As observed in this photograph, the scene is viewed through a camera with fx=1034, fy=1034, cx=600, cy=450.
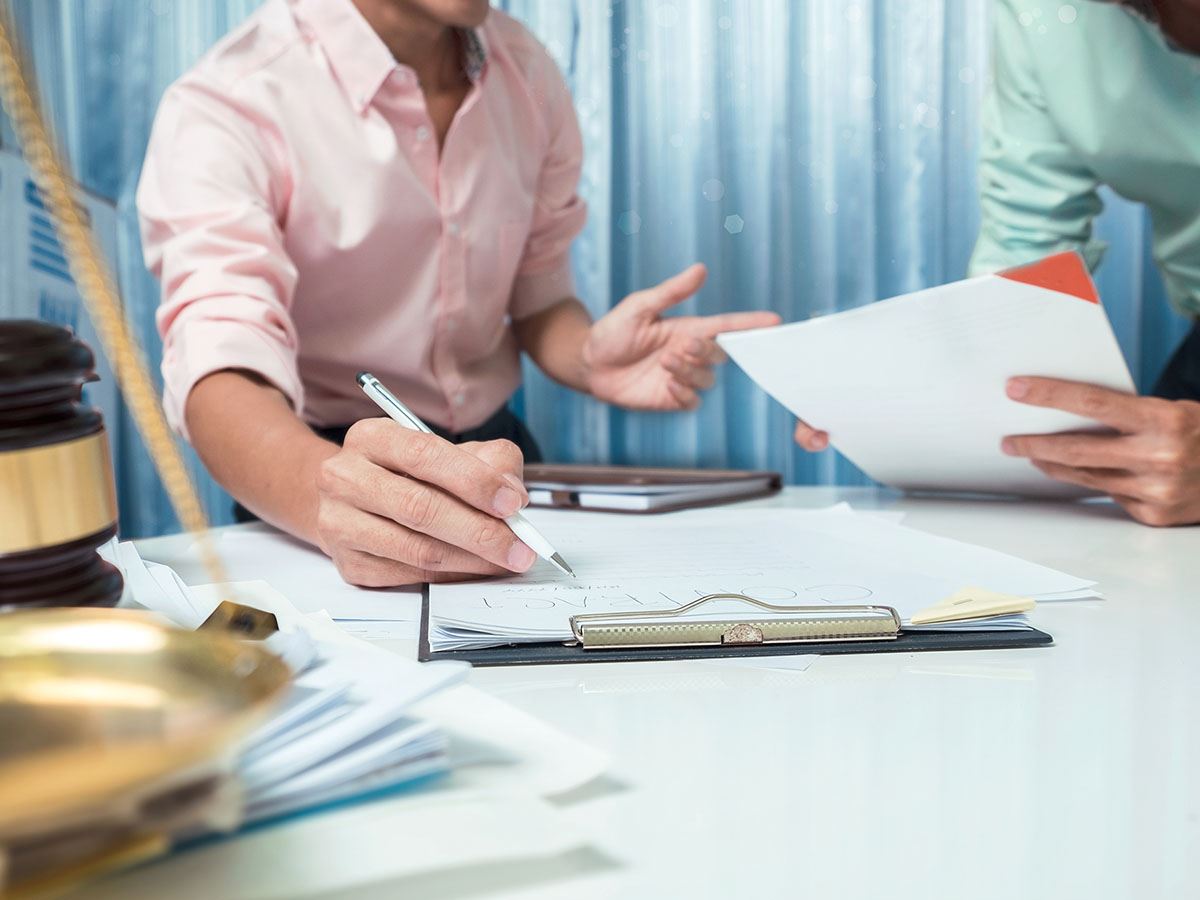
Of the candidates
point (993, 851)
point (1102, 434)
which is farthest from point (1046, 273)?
point (993, 851)

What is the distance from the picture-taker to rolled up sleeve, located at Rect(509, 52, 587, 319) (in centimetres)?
133

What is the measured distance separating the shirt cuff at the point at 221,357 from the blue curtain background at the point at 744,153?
2.57ft

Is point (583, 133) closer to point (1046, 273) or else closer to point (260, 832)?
point (1046, 273)

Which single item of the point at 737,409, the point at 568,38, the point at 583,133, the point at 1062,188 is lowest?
the point at 737,409

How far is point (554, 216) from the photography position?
53.4 inches

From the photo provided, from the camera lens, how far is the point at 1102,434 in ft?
2.70

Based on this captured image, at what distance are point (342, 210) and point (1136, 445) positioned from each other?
765mm

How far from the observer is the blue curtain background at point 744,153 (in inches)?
59.3

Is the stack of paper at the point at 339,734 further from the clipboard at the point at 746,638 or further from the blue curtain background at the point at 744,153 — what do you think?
the blue curtain background at the point at 744,153

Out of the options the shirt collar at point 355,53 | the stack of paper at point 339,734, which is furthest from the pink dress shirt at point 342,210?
the stack of paper at point 339,734

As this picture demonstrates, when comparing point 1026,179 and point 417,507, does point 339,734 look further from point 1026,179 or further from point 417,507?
point 1026,179

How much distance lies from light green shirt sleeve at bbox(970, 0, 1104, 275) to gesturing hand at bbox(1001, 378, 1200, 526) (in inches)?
16.7

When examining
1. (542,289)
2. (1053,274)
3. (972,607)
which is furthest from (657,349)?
(972,607)

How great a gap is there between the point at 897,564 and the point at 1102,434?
1.00ft
